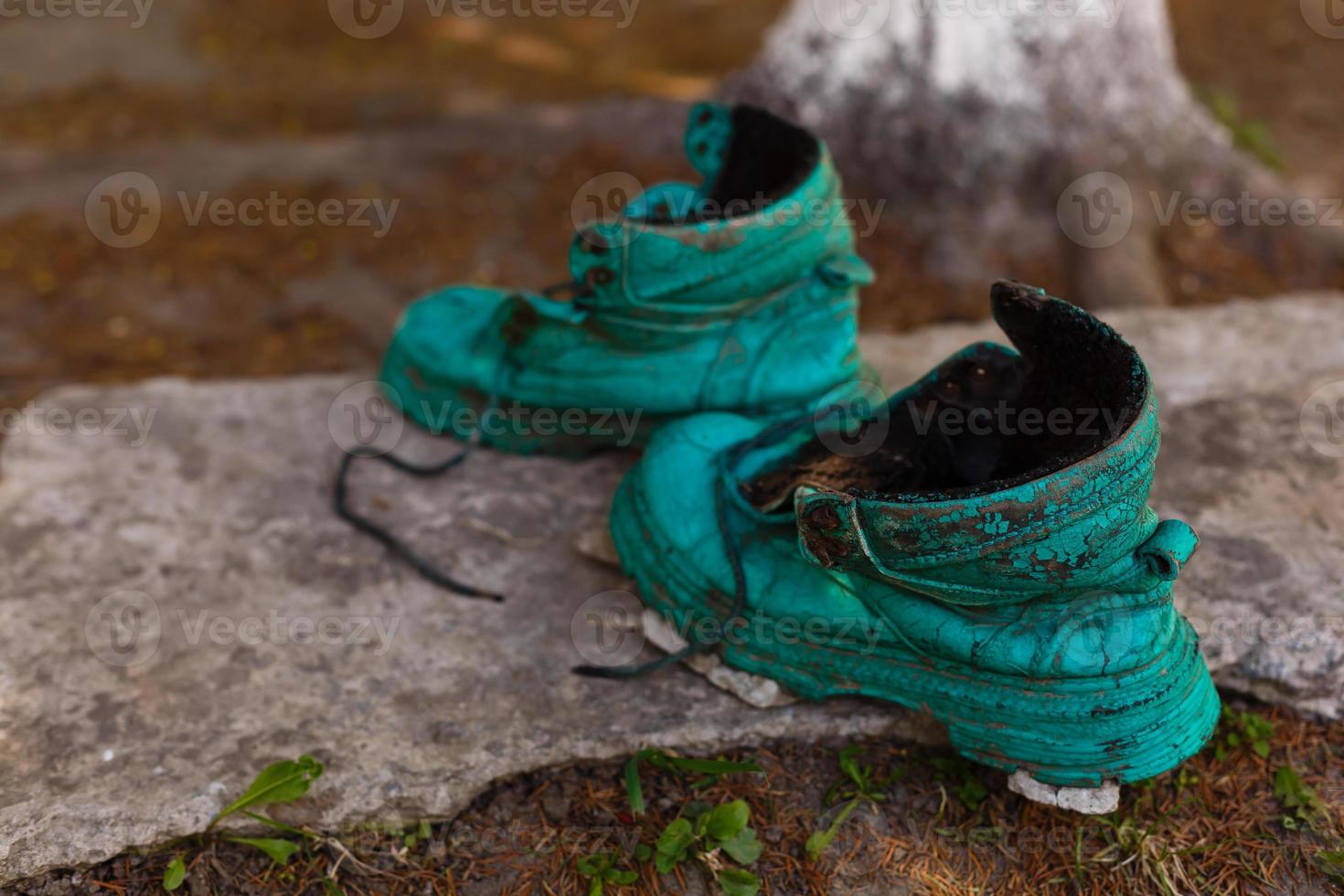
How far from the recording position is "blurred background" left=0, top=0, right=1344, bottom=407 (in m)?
3.86

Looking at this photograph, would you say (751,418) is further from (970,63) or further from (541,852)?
(970,63)

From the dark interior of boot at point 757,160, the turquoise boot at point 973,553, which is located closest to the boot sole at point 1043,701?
the turquoise boot at point 973,553

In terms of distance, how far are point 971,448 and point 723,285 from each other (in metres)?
0.57

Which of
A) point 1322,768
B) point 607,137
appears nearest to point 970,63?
point 607,137

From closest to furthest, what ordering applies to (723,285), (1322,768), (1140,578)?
(1140,578) → (1322,768) → (723,285)

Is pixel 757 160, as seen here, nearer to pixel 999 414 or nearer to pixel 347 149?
pixel 999 414

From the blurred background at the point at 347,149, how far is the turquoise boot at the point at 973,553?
6.23 ft

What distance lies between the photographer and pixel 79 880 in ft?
5.80

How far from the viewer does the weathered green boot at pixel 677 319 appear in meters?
2.22

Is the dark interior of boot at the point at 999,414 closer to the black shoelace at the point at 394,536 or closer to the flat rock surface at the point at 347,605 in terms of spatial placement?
the flat rock surface at the point at 347,605

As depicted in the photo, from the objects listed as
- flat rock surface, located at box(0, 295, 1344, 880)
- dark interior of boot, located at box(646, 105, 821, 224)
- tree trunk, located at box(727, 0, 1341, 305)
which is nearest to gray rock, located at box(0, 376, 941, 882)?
flat rock surface, located at box(0, 295, 1344, 880)

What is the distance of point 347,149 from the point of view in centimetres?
473

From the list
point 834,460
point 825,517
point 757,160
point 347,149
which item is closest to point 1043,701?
point 825,517

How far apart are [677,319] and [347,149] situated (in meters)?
2.95
